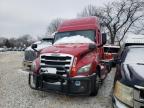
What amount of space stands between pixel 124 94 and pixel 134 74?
0.46 metres

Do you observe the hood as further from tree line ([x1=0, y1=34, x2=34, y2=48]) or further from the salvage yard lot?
tree line ([x1=0, y1=34, x2=34, y2=48])

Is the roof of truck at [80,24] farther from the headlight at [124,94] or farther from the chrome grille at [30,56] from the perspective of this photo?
the headlight at [124,94]

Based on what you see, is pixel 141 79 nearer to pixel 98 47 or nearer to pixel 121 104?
pixel 121 104

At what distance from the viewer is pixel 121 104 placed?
4512 millimetres

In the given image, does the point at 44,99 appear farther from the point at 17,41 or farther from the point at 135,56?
the point at 17,41

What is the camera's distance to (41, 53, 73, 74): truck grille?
7414 mm

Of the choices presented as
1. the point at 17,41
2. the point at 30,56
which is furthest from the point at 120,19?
the point at 17,41

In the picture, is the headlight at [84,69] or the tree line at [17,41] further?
the tree line at [17,41]

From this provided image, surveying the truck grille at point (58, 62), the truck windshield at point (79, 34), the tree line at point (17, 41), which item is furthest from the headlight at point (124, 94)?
the tree line at point (17, 41)

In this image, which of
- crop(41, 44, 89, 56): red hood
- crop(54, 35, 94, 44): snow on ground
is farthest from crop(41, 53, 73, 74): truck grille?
crop(54, 35, 94, 44): snow on ground

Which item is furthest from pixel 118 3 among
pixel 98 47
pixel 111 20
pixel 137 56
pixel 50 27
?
pixel 50 27

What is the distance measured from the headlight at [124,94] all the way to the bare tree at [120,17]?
3269cm

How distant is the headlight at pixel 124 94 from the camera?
4.31 metres

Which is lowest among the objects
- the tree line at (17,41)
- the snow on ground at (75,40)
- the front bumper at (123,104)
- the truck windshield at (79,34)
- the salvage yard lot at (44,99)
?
the tree line at (17,41)
